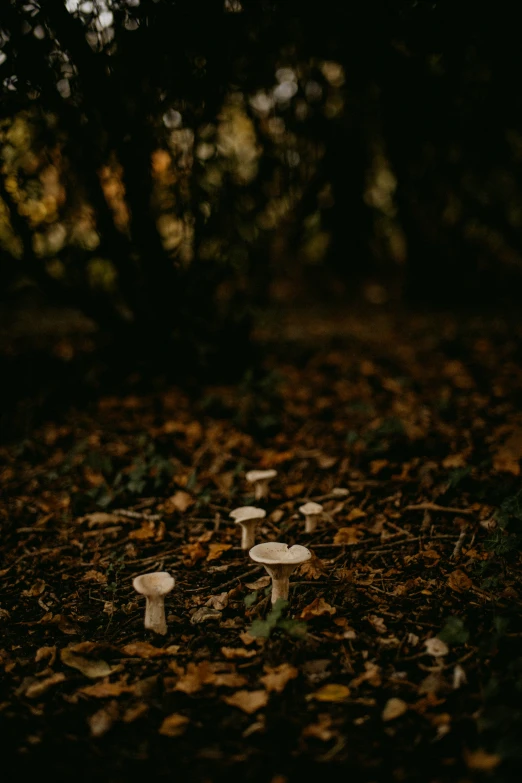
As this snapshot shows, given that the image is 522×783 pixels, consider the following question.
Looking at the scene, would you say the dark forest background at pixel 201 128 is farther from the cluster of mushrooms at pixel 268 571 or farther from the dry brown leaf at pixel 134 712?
the dry brown leaf at pixel 134 712

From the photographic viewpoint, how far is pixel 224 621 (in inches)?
105

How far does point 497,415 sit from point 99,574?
362 cm

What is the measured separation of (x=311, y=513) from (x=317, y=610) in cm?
69

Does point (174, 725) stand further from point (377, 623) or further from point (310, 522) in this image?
point (310, 522)

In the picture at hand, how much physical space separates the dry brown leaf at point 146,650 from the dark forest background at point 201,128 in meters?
3.46

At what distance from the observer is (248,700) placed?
2.15 meters

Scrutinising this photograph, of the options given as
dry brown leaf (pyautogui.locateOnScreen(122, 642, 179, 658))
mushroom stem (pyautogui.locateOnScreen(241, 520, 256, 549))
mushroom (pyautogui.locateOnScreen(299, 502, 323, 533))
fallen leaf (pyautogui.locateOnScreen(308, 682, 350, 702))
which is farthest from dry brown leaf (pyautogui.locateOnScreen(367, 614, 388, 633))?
dry brown leaf (pyautogui.locateOnScreen(122, 642, 179, 658))

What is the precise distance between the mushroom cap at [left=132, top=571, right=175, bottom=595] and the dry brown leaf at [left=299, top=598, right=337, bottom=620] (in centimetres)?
70

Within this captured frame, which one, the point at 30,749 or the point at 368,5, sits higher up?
the point at 368,5

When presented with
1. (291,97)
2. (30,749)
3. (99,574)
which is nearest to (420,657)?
(30,749)

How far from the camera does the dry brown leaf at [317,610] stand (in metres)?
2.61

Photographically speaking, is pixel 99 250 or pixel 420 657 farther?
pixel 99 250

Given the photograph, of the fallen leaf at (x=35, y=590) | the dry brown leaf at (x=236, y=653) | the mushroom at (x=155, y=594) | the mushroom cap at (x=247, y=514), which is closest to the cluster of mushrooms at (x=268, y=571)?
the mushroom at (x=155, y=594)

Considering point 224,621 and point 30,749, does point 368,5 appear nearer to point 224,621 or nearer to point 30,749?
point 224,621
